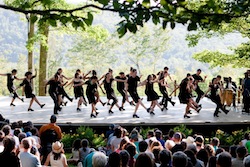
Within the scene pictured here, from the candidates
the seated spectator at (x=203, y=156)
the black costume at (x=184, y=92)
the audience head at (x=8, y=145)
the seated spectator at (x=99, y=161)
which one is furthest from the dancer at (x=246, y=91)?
the audience head at (x=8, y=145)

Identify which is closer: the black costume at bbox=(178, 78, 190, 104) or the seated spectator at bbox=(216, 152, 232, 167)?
the seated spectator at bbox=(216, 152, 232, 167)

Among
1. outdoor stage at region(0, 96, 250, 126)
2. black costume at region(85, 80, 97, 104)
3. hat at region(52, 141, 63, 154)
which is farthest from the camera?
black costume at region(85, 80, 97, 104)

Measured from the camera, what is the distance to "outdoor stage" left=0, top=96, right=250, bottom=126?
14344 millimetres

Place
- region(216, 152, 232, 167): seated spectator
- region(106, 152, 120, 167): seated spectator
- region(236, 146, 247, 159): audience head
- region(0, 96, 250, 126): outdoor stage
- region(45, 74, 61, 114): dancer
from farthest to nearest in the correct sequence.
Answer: region(45, 74, 61, 114): dancer, region(0, 96, 250, 126): outdoor stage, region(236, 146, 247, 159): audience head, region(216, 152, 232, 167): seated spectator, region(106, 152, 120, 167): seated spectator

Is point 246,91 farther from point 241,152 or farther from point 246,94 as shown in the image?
point 241,152

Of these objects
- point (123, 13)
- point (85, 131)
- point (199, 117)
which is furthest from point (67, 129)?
point (123, 13)

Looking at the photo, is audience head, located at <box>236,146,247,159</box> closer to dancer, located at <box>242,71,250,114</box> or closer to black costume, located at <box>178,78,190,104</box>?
black costume, located at <box>178,78,190,104</box>

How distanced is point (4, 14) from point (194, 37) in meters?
98.7

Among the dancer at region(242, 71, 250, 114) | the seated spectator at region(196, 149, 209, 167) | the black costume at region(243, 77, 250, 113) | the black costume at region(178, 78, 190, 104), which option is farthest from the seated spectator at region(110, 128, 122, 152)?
the black costume at region(243, 77, 250, 113)

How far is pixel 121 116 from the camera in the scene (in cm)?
1566

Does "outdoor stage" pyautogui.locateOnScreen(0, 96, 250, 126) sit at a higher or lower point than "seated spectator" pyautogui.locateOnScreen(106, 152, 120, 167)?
lower

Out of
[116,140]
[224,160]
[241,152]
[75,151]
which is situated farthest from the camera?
[75,151]

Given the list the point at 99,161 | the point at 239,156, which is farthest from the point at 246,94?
the point at 99,161

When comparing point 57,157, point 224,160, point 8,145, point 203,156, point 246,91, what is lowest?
point 57,157
